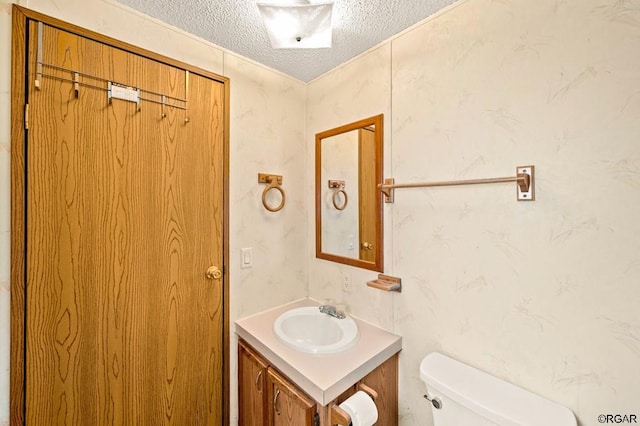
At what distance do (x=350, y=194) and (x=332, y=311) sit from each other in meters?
0.73

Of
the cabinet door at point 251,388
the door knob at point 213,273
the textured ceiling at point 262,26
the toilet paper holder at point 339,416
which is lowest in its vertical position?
the cabinet door at point 251,388

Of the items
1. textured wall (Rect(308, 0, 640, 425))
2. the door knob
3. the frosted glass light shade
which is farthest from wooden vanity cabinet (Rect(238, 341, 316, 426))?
the frosted glass light shade

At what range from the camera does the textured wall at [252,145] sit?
1.19 m

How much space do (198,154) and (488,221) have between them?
1442 millimetres

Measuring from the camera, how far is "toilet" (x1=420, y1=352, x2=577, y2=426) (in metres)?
0.89

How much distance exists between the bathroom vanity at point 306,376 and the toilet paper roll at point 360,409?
6 cm

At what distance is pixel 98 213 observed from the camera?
1.16 m

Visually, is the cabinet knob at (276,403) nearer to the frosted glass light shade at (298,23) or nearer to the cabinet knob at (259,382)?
the cabinet knob at (259,382)

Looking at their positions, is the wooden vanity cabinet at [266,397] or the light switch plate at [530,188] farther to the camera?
the wooden vanity cabinet at [266,397]

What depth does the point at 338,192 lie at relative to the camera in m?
1.75

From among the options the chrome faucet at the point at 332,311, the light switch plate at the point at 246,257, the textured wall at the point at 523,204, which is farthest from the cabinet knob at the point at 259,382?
the textured wall at the point at 523,204

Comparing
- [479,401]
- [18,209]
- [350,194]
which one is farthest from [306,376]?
[18,209]

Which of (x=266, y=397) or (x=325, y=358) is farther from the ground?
(x=325, y=358)

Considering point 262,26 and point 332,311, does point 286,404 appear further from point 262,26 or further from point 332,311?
point 262,26
